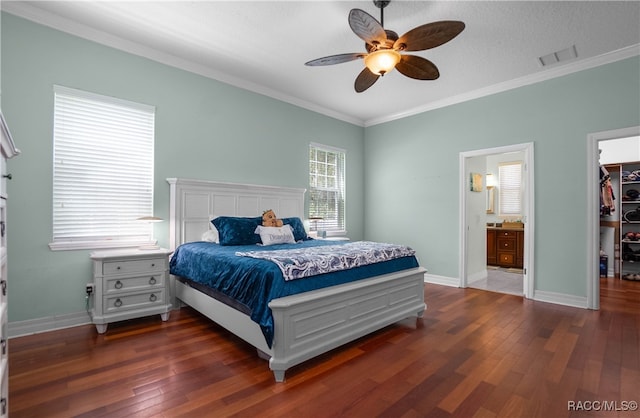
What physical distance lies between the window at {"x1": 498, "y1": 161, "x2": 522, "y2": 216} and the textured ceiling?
310 centimetres

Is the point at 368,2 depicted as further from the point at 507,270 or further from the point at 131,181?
the point at 507,270

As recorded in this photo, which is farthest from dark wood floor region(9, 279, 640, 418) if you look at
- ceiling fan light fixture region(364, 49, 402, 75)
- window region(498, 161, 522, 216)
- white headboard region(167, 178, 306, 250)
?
window region(498, 161, 522, 216)

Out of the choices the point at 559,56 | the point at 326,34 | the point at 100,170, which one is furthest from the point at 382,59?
the point at 100,170

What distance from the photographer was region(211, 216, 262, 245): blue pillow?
136 inches

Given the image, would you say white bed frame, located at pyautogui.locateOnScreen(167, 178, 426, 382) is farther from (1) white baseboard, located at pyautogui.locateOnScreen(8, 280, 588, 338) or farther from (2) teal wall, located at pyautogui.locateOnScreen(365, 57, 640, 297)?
(2) teal wall, located at pyautogui.locateOnScreen(365, 57, 640, 297)

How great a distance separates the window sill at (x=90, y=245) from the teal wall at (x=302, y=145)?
0.06 meters

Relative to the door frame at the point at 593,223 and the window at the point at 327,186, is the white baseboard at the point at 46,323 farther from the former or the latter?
the door frame at the point at 593,223

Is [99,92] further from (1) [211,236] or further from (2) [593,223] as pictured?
(2) [593,223]

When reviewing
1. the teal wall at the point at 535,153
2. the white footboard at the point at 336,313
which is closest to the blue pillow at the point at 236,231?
the white footboard at the point at 336,313

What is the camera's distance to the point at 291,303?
2.12 metres

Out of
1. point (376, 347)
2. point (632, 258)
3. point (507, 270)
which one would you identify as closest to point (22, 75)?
point (376, 347)

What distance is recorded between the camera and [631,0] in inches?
104

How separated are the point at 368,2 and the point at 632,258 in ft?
Result: 19.7

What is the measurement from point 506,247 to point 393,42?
18.1 feet
